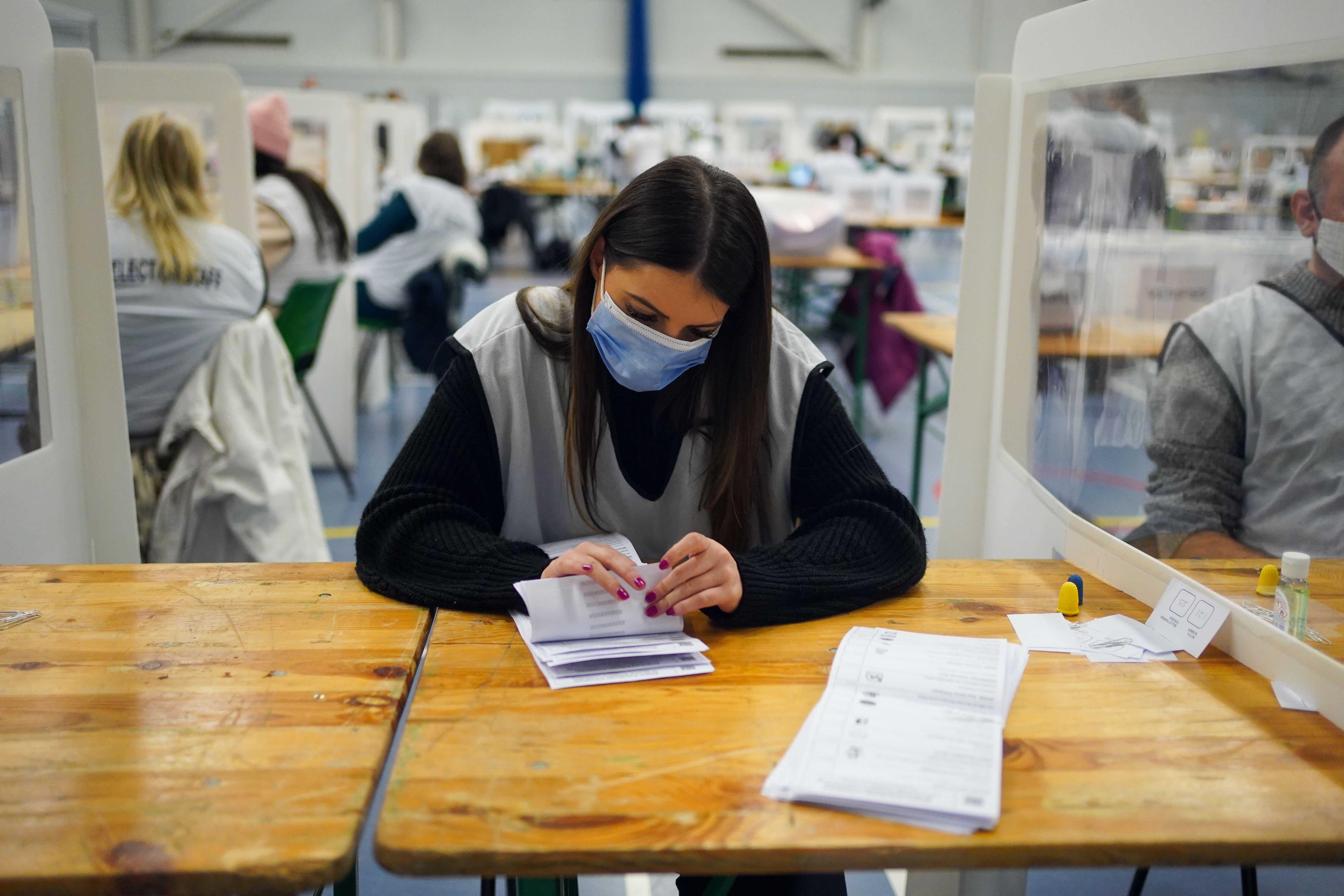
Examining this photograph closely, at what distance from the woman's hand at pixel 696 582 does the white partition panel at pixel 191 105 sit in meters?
2.13

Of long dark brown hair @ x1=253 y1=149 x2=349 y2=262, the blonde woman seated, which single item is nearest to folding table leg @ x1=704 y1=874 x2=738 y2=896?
the blonde woman seated

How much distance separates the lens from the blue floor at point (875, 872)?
1.70 meters

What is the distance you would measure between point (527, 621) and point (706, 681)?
22 centimetres

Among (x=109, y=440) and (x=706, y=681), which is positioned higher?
(x=109, y=440)

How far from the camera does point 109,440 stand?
158cm

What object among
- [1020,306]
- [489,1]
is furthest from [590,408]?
[489,1]

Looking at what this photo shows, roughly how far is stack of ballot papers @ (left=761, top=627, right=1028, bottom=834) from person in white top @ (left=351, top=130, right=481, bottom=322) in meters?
3.74

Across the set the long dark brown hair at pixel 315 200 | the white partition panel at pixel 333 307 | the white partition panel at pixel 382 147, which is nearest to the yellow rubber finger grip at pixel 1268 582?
the long dark brown hair at pixel 315 200

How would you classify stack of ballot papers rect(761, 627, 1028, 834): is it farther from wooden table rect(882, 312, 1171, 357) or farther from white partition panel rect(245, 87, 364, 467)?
white partition panel rect(245, 87, 364, 467)

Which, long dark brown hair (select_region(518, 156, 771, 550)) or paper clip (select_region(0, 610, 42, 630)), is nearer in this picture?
paper clip (select_region(0, 610, 42, 630))

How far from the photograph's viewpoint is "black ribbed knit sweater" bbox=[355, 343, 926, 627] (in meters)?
1.17

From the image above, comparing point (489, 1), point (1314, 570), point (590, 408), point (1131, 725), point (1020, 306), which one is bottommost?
point (1131, 725)

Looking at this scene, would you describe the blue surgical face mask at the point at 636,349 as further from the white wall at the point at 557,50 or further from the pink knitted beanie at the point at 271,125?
the white wall at the point at 557,50

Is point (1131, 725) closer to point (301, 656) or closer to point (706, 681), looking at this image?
point (706, 681)
